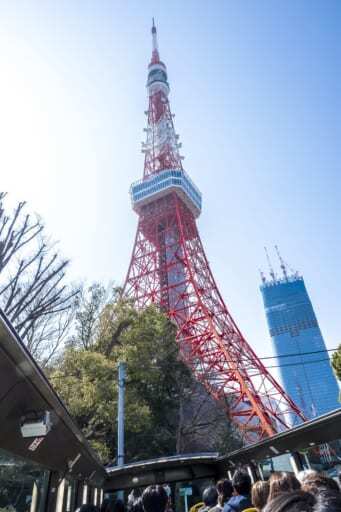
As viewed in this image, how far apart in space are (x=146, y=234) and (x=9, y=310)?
20.1m

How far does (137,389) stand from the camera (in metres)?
11.5

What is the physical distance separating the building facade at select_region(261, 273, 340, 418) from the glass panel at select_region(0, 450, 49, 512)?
7393 centimetres

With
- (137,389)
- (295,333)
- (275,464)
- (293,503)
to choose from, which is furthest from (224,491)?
(295,333)

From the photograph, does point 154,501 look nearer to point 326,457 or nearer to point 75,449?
point 75,449

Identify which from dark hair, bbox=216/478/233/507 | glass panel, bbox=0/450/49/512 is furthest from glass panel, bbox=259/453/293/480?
glass panel, bbox=0/450/49/512

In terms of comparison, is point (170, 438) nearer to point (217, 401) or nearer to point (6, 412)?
point (217, 401)

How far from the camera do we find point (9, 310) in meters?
6.21

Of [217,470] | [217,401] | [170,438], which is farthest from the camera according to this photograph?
[217,401]

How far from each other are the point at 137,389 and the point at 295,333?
74.0m

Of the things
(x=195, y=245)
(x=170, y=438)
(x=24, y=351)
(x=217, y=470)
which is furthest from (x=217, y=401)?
(x=24, y=351)

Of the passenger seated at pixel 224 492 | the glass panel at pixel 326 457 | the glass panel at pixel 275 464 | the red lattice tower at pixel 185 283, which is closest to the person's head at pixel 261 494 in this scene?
the passenger seated at pixel 224 492

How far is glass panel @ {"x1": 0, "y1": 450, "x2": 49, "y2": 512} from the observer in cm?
276

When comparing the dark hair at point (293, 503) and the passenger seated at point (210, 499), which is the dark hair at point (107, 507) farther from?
the dark hair at point (293, 503)

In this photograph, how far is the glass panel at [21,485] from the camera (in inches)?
109
